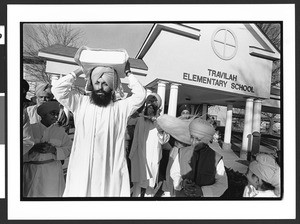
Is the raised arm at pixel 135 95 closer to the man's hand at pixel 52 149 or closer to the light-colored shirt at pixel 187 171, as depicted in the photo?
the light-colored shirt at pixel 187 171

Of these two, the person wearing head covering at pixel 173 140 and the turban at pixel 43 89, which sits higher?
the turban at pixel 43 89

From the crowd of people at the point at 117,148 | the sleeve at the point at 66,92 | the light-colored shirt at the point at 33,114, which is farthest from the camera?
the light-colored shirt at the point at 33,114

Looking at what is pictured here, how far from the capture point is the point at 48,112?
10.4 ft

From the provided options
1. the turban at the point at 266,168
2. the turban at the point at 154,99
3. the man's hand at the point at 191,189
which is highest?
the turban at the point at 154,99

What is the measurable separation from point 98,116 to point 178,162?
0.90 m

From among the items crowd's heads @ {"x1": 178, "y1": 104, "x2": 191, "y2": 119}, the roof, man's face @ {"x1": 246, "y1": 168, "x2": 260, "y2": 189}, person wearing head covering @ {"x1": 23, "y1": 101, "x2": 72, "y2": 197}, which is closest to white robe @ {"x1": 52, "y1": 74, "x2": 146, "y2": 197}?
person wearing head covering @ {"x1": 23, "y1": 101, "x2": 72, "y2": 197}

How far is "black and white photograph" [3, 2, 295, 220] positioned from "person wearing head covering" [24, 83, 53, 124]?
0.4 inches

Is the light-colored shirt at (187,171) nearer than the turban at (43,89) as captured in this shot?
Yes

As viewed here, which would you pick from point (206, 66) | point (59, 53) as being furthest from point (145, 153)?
point (59, 53)

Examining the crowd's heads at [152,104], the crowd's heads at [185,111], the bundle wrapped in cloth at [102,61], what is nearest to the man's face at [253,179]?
the crowd's heads at [185,111]

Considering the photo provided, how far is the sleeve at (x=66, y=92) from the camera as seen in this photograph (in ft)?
9.52

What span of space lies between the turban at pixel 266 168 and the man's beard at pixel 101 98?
155 centimetres

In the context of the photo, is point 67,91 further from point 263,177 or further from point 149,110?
point 263,177

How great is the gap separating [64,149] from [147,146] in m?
0.84
